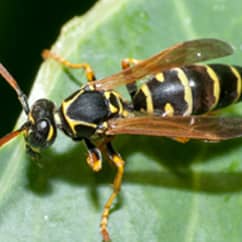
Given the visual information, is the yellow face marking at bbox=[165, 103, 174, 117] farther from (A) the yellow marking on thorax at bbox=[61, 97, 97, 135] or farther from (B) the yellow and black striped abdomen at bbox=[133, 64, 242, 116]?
(A) the yellow marking on thorax at bbox=[61, 97, 97, 135]

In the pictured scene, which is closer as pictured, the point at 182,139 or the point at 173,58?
the point at 182,139

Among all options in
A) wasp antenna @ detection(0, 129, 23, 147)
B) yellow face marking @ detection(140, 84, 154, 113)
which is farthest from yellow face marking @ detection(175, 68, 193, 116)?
wasp antenna @ detection(0, 129, 23, 147)

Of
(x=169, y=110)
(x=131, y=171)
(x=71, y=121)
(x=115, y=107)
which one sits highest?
(x=71, y=121)

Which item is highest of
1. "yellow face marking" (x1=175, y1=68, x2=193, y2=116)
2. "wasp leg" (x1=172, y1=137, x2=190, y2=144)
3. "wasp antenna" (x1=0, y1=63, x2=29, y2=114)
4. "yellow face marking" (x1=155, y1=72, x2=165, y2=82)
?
"wasp antenna" (x1=0, y1=63, x2=29, y2=114)

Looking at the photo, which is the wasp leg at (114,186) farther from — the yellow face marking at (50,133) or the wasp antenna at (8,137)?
the wasp antenna at (8,137)

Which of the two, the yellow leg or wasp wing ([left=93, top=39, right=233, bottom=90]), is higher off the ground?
the yellow leg

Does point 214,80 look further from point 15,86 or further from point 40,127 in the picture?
point 15,86

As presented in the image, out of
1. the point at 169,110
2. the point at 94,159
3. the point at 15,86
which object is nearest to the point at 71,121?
the point at 94,159

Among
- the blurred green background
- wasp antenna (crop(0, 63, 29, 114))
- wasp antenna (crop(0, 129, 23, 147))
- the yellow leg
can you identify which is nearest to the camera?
wasp antenna (crop(0, 129, 23, 147))

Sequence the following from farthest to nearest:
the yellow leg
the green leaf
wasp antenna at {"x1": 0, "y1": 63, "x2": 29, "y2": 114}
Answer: the yellow leg < wasp antenna at {"x1": 0, "y1": 63, "x2": 29, "y2": 114} < the green leaf
